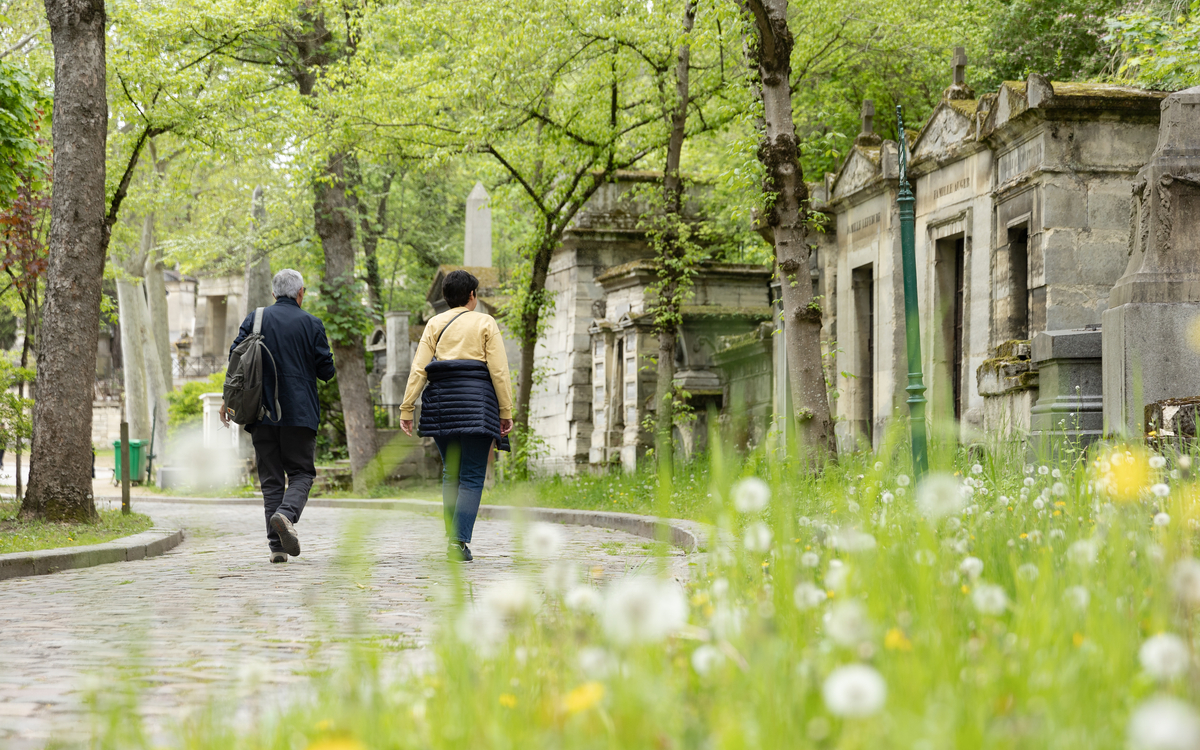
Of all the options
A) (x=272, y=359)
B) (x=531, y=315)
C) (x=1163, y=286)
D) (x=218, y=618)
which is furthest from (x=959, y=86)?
(x=218, y=618)

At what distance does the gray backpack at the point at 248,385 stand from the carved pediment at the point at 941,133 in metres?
8.29

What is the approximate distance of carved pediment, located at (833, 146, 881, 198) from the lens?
15869 mm

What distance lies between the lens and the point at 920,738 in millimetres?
1931

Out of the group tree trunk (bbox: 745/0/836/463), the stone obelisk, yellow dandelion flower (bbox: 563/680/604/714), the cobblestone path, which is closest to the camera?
yellow dandelion flower (bbox: 563/680/604/714)

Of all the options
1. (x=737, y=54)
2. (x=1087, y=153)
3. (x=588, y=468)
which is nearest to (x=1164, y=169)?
(x=1087, y=153)

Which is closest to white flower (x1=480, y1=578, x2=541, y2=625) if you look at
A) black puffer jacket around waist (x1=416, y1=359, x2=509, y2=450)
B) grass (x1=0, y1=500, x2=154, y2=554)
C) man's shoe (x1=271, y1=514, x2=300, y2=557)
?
black puffer jacket around waist (x1=416, y1=359, x2=509, y2=450)

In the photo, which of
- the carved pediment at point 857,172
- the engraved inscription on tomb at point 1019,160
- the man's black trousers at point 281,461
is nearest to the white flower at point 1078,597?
the man's black trousers at point 281,461

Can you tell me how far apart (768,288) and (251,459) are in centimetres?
1193

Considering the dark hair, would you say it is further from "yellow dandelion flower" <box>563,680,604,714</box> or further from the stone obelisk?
the stone obelisk

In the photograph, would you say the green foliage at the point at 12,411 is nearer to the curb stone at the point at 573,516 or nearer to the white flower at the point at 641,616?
the curb stone at the point at 573,516

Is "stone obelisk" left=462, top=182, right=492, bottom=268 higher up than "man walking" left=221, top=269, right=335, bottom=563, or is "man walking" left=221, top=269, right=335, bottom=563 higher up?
"stone obelisk" left=462, top=182, right=492, bottom=268

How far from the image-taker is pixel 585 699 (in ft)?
7.11

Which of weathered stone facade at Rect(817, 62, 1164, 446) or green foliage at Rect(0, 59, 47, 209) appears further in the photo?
green foliage at Rect(0, 59, 47, 209)

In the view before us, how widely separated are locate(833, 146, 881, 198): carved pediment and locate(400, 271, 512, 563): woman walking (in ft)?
27.5
